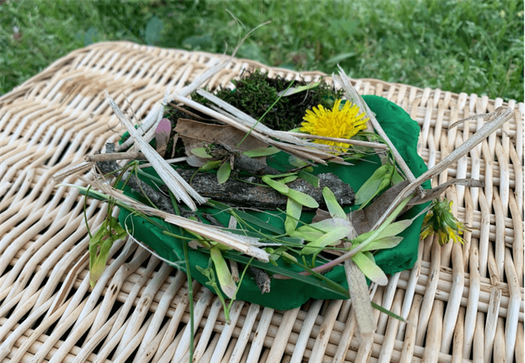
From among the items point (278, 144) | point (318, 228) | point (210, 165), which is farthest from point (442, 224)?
point (210, 165)

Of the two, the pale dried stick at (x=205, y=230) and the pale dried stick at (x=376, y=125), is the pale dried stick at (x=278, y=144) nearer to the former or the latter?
the pale dried stick at (x=376, y=125)

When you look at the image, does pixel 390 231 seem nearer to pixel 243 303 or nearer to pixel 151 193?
pixel 243 303

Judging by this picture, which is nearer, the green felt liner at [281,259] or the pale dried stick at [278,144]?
the green felt liner at [281,259]

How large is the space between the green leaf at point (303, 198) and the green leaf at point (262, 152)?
0.35 feet

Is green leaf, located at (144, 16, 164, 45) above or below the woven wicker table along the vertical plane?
above

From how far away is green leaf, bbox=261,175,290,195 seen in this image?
2.77 ft

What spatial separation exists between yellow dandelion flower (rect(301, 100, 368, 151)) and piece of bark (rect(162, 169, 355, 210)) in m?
0.10

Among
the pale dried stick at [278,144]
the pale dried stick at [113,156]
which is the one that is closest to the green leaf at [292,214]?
the pale dried stick at [278,144]

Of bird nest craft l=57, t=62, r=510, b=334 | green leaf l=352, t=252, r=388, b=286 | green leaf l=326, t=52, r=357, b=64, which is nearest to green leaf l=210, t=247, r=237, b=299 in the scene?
bird nest craft l=57, t=62, r=510, b=334

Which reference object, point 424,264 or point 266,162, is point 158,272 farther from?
point 424,264

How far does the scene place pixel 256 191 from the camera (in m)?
0.86

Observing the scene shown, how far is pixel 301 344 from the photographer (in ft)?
2.54

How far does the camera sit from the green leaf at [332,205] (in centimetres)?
82

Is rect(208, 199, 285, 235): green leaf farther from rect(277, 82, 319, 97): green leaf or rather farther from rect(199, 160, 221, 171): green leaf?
rect(277, 82, 319, 97): green leaf
